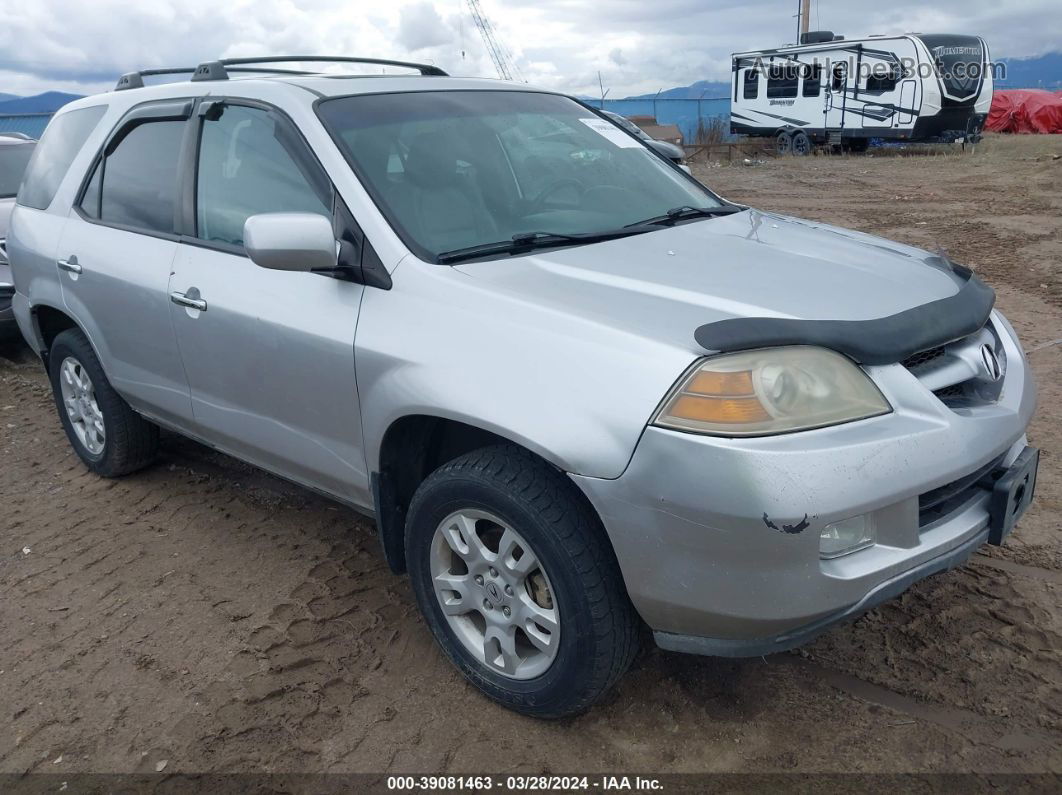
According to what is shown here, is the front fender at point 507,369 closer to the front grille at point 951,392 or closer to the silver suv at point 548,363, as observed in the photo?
the silver suv at point 548,363

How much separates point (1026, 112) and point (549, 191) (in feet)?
92.9

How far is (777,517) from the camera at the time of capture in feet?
6.66

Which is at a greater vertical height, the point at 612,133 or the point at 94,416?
the point at 612,133

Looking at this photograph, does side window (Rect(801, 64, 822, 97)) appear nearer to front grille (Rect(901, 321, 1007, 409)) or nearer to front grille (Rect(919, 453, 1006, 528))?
front grille (Rect(901, 321, 1007, 409))

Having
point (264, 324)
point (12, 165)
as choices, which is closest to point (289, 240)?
point (264, 324)

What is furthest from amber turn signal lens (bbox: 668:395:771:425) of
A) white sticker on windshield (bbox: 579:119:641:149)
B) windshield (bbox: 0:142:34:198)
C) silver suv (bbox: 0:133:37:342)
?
windshield (bbox: 0:142:34:198)

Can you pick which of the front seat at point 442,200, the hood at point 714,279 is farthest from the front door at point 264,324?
the hood at point 714,279

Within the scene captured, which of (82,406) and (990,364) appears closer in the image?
(990,364)

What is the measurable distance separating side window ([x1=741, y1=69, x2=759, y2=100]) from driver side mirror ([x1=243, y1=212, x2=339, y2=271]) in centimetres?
2359

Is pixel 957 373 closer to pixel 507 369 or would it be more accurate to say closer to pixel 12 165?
pixel 507 369

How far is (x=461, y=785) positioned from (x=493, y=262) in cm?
145

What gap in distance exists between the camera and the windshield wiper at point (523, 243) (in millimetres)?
2740

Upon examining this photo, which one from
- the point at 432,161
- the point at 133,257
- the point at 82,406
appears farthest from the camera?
the point at 82,406

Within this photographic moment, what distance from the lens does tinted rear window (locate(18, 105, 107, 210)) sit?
13.9ft
